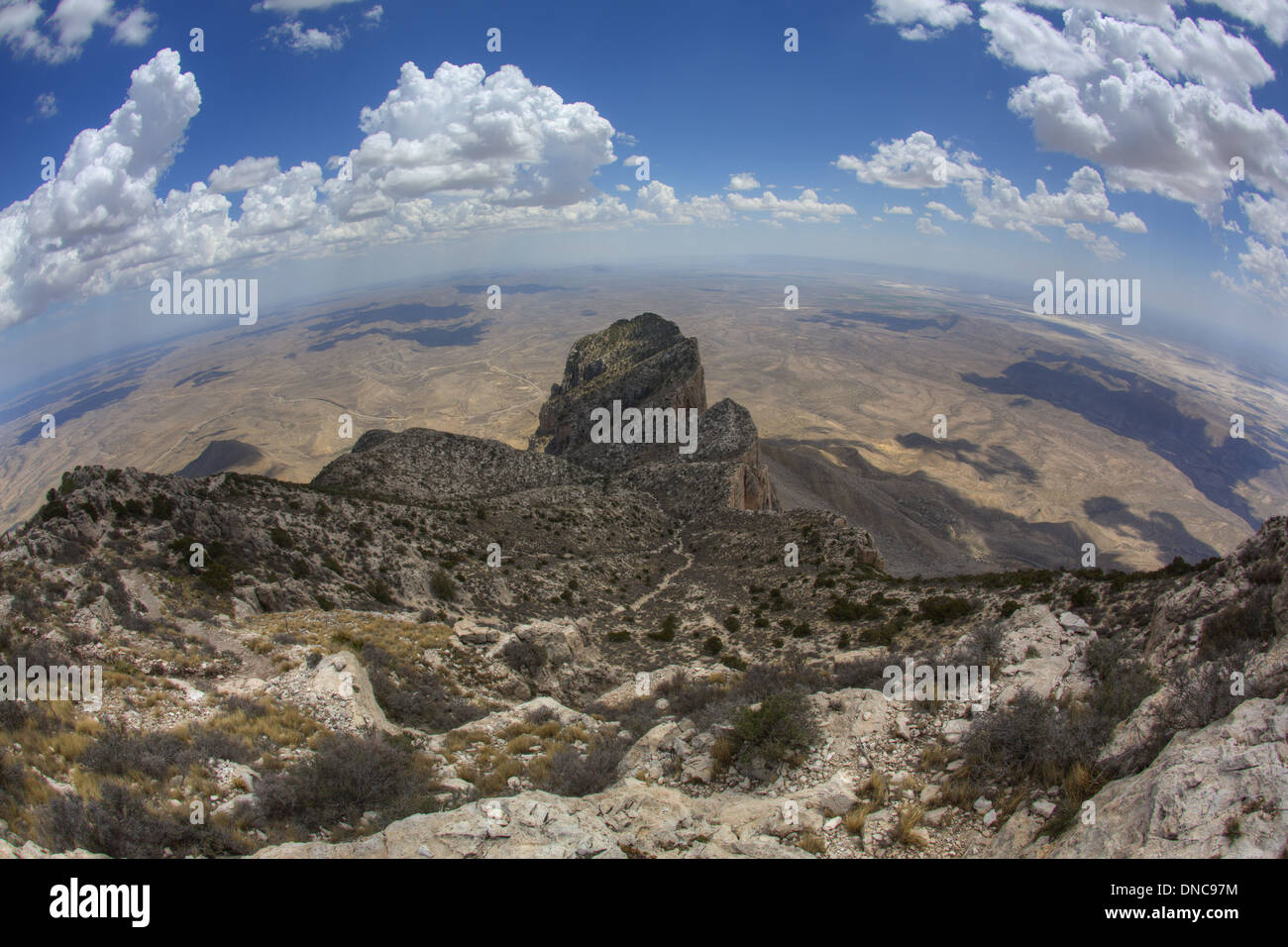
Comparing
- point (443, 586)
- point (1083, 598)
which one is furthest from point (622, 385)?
point (1083, 598)

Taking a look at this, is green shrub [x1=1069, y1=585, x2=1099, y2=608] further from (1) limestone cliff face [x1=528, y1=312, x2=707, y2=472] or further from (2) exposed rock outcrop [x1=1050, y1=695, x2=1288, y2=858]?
(1) limestone cliff face [x1=528, y1=312, x2=707, y2=472]

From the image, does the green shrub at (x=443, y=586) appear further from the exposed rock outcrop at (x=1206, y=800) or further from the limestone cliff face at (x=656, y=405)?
the limestone cliff face at (x=656, y=405)

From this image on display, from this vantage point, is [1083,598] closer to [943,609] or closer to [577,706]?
[943,609]

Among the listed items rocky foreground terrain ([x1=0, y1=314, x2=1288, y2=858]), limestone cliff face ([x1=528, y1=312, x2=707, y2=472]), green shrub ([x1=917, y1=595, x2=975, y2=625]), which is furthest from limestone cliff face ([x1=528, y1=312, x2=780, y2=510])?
green shrub ([x1=917, y1=595, x2=975, y2=625])

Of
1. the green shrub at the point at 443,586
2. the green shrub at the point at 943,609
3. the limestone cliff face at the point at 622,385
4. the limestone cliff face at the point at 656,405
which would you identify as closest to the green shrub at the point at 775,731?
the green shrub at the point at 943,609

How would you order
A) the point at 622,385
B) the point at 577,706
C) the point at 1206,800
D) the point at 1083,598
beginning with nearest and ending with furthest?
the point at 1206,800 < the point at 1083,598 < the point at 577,706 < the point at 622,385

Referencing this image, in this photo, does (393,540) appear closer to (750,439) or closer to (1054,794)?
(1054,794)
